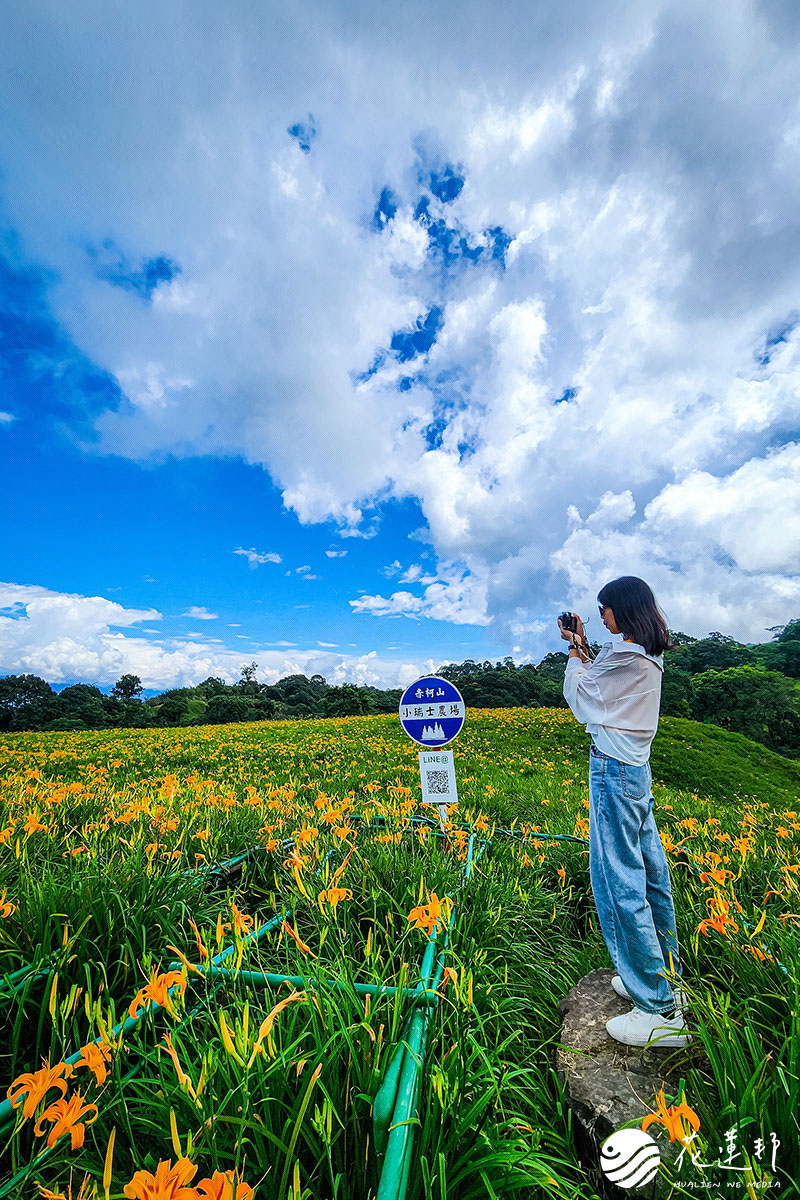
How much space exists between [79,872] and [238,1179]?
190cm

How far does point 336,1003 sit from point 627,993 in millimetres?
1277

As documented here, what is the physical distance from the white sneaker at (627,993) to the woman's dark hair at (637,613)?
4.18 feet

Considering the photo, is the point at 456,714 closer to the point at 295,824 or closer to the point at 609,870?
the point at 295,824

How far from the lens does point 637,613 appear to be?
2.12m

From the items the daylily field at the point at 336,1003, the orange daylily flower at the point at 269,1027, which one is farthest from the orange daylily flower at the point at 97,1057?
the orange daylily flower at the point at 269,1027

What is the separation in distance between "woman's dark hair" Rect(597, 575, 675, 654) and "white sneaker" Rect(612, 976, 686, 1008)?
4.18 feet

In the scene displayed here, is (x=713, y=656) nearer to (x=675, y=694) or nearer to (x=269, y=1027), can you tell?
(x=675, y=694)

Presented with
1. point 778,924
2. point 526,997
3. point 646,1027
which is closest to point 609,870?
point 646,1027

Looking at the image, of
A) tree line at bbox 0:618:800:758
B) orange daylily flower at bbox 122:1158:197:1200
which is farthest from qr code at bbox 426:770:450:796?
tree line at bbox 0:618:800:758

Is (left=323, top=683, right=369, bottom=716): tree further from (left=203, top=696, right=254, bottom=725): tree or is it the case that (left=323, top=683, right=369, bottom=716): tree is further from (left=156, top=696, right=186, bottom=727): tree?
(left=156, top=696, right=186, bottom=727): tree

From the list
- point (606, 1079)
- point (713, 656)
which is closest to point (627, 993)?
point (606, 1079)

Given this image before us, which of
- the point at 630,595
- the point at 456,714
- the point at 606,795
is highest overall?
the point at 630,595

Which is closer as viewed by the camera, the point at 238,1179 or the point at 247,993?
the point at 238,1179

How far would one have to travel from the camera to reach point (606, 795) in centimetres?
198
